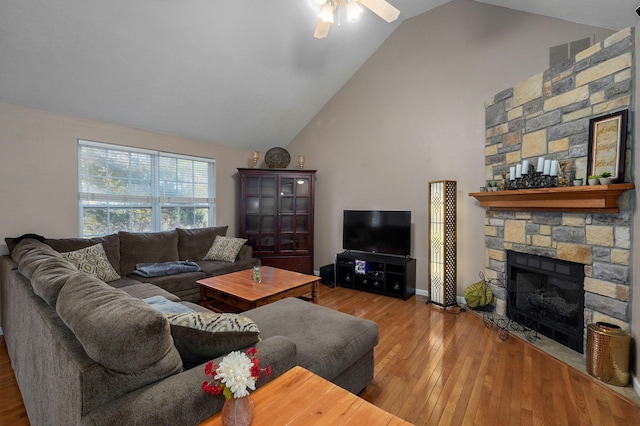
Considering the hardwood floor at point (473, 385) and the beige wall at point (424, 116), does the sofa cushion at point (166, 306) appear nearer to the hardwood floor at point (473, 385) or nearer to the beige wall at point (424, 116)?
the hardwood floor at point (473, 385)

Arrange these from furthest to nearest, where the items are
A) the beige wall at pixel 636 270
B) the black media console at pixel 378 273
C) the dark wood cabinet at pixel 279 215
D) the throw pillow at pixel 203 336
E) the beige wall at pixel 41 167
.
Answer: the dark wood cabinet at pixel 279 215
the black media console at pixel 378 273
the beige wall at pixel 41 167
the beige wall at pixel 636 270
the throw pillow at pixel 203 336

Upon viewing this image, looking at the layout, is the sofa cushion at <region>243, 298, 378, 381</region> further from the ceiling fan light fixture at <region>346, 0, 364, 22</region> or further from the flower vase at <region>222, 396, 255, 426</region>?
the ceiling fan light fixture at <region>346, 0, 364, 22</region>

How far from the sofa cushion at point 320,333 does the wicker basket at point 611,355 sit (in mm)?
1655

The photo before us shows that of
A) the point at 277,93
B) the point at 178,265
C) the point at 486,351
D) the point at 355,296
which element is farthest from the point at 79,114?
the point at 486,351

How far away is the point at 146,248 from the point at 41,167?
4.39 feet

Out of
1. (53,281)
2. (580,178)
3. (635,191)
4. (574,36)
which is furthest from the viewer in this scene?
(574,36)

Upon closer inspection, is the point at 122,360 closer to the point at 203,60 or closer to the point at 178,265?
the point at 178,265

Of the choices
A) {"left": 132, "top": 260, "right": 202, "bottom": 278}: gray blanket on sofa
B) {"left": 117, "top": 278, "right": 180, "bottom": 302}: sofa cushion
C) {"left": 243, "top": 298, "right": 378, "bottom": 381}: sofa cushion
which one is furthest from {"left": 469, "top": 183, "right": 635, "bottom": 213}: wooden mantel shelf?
{"left": 132, "top": 260, "right": 202, "bottom": 278}: gray blanket on sofa

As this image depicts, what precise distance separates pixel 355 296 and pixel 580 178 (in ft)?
9.10

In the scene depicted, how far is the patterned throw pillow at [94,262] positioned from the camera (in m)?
2.94

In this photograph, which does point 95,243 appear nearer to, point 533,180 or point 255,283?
point 255,283

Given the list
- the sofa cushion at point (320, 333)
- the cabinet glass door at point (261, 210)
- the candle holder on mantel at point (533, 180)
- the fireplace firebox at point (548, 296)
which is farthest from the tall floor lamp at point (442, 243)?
the cabinet glass door at point (261, 210)

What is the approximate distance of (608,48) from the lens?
2.33 meters

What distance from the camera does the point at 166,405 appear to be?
952 millimetres
